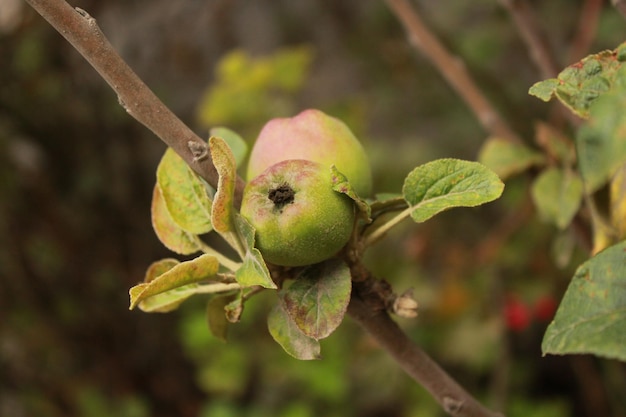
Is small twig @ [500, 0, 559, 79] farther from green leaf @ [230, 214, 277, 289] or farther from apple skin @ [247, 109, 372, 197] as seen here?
green leaf @ [230, 214, 277, 289]

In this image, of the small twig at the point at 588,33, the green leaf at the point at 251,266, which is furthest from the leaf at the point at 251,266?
the small twig at the point at 588,33

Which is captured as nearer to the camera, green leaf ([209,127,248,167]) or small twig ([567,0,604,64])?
green leaf ([209,127,248,167])

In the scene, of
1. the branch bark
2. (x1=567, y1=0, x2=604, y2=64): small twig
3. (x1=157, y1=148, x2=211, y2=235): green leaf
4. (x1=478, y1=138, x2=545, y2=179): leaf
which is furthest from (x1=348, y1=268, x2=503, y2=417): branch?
(x1=567, y1=0, x2=604, y2=64): small twig

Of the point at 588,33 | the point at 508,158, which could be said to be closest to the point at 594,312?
the point at 508,158

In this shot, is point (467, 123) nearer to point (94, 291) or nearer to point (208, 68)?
point (208, 68)

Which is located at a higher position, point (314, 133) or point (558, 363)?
point (314, 133)

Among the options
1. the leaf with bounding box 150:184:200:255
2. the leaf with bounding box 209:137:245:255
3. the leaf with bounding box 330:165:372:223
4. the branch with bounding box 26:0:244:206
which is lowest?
the leaf with bounding box 330:165:372:223

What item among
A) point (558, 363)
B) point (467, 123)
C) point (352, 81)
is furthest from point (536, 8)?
point (558, 363)
